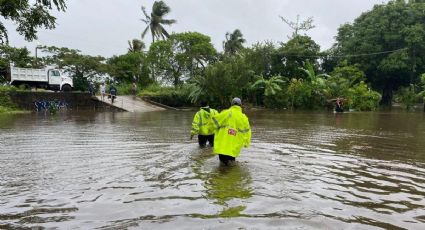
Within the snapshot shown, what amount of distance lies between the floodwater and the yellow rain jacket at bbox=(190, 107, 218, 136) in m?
0.56

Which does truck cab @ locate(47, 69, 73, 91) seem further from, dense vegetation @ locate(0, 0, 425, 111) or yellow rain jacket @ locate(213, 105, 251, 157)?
yellow rain jacket @ locate(213, 105, 251, 157)

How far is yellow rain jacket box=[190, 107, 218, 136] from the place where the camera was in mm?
11070

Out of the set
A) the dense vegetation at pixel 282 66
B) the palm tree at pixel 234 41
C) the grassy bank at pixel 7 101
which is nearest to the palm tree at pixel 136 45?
the dense vegetation at pixel 282 66

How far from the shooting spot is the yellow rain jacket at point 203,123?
11.1 metres

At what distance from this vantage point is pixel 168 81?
52.2 meters

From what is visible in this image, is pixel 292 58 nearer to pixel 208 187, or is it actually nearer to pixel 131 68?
pixel 131 68

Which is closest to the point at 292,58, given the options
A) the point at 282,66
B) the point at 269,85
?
the point at 282,66

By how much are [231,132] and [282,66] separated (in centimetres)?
3989

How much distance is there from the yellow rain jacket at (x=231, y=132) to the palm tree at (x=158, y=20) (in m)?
53.0

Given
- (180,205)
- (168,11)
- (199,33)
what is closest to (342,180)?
(180,205)

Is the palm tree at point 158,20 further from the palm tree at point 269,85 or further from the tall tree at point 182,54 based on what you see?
the palm tree at point 269,85

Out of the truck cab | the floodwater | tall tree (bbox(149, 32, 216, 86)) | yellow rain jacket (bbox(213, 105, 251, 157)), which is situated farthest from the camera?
tall tree (bbox(149, 32, 216, 86))

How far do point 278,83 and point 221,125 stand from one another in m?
34.4

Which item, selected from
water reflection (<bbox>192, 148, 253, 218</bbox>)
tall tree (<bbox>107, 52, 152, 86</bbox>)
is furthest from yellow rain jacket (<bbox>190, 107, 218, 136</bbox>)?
tall tree (<bbox>107, 52, 152, 86</bbox>)
